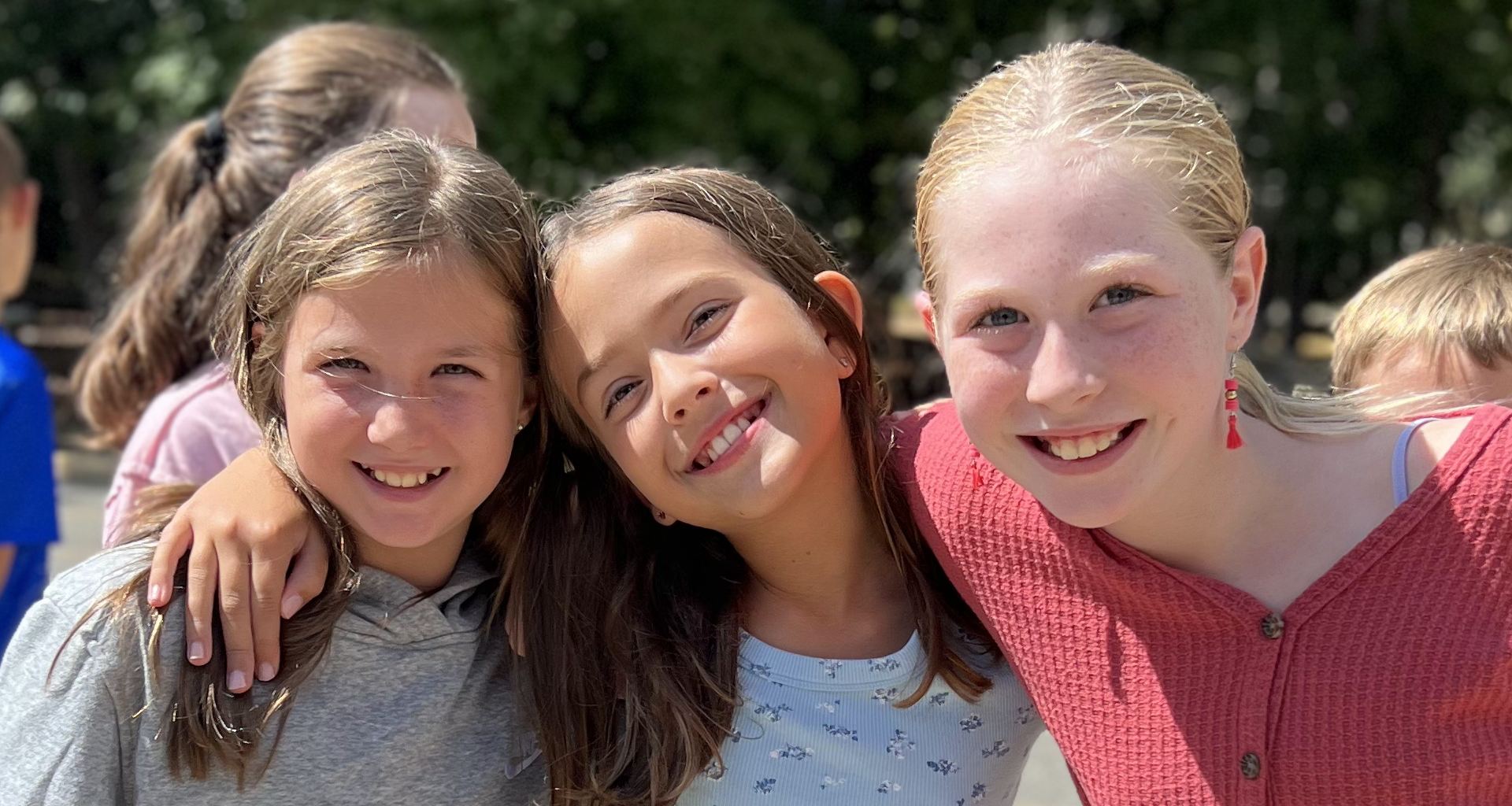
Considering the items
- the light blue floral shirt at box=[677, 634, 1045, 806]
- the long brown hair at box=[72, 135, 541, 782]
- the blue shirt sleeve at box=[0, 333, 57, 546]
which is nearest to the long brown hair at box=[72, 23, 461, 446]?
the blue shirt sleeve at box=[0, 333, 57, 546]

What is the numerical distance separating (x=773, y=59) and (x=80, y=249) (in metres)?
7.98

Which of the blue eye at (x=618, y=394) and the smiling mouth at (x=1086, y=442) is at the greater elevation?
the smiling mouth at (x=1086, y=442)

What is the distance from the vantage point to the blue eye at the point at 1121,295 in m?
1.68

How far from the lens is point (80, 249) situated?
14.0 metres

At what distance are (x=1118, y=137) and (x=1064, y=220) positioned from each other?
0.44 feet

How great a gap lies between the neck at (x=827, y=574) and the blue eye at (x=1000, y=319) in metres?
0.54

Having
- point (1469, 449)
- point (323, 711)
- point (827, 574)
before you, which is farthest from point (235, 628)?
point (1469, 449)

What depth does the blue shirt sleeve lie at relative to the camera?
290 cm

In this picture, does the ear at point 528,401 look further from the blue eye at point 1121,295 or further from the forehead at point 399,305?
the blue eye at point 1121,295

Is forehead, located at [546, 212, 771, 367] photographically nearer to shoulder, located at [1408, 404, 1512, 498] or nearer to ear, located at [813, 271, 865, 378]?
ear, located at [813, 271, 865, 378]

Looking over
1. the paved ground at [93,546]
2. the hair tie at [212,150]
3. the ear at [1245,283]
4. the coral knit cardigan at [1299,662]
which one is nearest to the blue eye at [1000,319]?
the ear at [1245,283]

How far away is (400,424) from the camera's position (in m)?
1.92

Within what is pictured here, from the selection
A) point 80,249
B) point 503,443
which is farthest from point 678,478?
point 80,249

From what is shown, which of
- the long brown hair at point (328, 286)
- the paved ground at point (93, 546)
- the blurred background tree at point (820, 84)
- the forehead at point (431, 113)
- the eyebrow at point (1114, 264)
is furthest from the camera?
the blurred background tree at point (820, 84)
